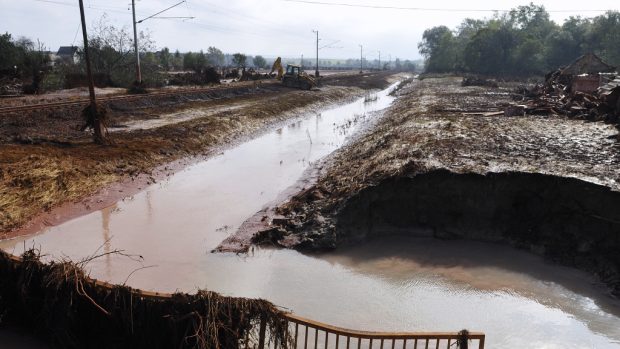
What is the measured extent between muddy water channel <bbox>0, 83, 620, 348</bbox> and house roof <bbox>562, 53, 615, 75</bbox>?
35.5 metres

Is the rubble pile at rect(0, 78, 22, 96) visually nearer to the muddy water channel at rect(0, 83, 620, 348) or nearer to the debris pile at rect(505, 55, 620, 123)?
the muddy water channel at rect(0, 83, 620, 348)

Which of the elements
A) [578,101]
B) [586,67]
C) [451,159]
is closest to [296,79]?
[586,67]

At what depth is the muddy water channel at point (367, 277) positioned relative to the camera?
7.53 metres

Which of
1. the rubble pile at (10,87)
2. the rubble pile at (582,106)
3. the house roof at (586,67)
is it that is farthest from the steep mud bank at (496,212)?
the house roof at (586,67)

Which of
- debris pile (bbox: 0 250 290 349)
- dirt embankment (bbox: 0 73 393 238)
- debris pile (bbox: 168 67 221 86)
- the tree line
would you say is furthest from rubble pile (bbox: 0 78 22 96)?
the tree line

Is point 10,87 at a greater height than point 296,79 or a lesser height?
lesser

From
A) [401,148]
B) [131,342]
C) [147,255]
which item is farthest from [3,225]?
[401,148]

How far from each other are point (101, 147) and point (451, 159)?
1325 centimetres

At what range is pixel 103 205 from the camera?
1309cm

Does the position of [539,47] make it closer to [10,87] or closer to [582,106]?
[582,106]

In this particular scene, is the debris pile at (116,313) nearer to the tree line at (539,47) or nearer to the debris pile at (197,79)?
the debris pile at (197,79)

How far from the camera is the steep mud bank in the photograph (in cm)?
943

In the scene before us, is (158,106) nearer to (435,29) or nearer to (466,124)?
(466,124)

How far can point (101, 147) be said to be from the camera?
1728 centimetres
